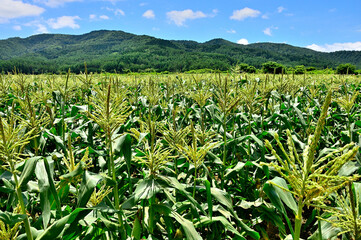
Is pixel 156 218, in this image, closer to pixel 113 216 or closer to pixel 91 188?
pixel 113 216

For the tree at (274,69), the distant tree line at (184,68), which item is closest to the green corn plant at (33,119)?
the distant tree line at (184,68)

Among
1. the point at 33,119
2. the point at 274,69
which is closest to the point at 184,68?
the point at 274,69

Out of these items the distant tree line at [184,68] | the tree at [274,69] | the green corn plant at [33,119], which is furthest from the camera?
the distant tree line at [184,68]

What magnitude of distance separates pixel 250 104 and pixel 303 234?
1.96 meters

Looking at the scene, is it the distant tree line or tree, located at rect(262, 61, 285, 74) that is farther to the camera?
the distant tree line

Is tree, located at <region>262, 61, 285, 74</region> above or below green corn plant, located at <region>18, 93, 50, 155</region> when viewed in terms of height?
above

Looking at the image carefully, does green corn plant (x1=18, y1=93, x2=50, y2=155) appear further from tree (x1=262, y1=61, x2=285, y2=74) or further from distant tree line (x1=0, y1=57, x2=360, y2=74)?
tree (x1=262, y1=61, x2=285, y2=74)

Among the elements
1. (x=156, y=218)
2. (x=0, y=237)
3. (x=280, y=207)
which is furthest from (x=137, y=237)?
(x=280, y=207)

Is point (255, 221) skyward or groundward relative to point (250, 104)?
groundward

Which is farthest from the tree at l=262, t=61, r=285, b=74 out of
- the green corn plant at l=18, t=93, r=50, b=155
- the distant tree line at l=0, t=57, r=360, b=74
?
the green corn plant at l=18, t=93, r=50, b=155

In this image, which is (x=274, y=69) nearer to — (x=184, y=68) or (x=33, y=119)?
(x=33, y=119)

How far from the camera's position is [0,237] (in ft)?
4.86

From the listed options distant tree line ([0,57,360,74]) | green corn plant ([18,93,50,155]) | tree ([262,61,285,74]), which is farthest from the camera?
distant tree line ([0,57,360,74])

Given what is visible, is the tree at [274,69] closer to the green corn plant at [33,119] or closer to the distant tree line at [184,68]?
the distant tree line at [184,68]
